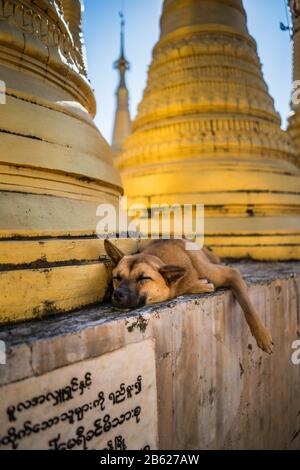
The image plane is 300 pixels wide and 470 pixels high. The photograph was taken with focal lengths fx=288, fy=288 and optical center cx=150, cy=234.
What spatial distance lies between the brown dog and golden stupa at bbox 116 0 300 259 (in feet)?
4.88

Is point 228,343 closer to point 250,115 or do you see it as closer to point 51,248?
point 51,248

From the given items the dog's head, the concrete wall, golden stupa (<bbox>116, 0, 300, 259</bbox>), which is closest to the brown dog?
the dog's head

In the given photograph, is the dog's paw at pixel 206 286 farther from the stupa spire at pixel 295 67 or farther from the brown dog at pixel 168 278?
the stupa spire at pixel 295 67

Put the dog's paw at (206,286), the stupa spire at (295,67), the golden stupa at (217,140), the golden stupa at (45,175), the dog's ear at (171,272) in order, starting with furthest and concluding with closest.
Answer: the stupa spire at (295,67) → the golden stupa at (217,140) → the dog's paw at (206,286) → the dog's ear at (171,272) → the golden stupa at (45,175)

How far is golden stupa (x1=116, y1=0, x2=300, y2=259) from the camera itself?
12.0 feet

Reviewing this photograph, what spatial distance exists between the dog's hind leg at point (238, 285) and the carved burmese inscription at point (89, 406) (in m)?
0.83

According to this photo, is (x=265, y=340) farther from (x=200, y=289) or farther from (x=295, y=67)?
(x=295, y=67)

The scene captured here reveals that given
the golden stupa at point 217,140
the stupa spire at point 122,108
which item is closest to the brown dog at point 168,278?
the golden stupa at point 217,140

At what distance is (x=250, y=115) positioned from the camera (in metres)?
4.21

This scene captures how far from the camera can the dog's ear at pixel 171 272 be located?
1852mm

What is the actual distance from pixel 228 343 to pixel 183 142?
2.86 metres

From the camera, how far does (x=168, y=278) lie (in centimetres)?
188

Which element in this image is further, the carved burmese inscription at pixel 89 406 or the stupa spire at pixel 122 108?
the stupa spire at pixel 122 108
